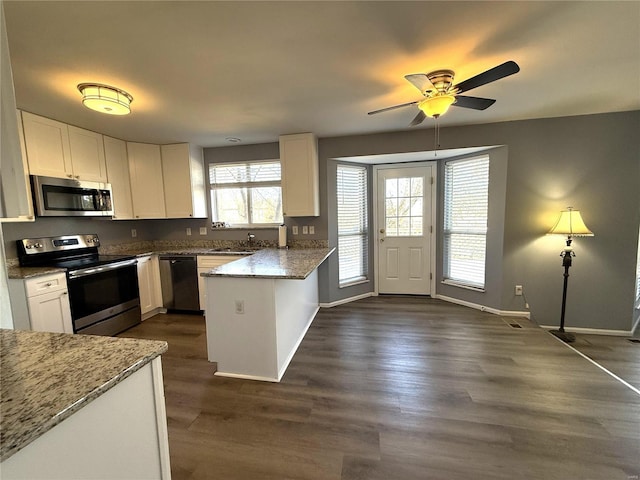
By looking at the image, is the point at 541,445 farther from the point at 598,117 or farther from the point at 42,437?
the point at 598,117

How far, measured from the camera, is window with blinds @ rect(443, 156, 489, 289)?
364cm

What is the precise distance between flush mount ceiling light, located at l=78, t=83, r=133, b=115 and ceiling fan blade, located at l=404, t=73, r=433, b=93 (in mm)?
2232

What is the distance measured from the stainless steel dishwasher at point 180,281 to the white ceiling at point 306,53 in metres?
1.81

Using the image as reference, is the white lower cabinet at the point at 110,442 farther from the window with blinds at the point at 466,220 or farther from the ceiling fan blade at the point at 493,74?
the window with blinds at the point at 466,220

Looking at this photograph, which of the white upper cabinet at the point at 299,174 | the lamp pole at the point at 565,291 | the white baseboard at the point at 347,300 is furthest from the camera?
the white baseboard at the point at 347,300

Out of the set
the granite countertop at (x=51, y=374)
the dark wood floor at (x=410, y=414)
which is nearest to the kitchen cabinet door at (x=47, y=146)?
the dark wood floor at (x=410, y=414)

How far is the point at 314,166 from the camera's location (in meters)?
3.64

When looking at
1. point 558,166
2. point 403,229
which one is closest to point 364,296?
point 403,229

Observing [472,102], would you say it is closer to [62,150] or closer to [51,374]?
[51,374]

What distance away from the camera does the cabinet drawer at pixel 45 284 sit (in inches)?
92.7

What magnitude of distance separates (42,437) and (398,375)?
2.25 metres

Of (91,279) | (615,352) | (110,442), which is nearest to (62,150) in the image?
(91,279)

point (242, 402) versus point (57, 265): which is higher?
point (57, 265)

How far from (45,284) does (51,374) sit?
2.45 meters
